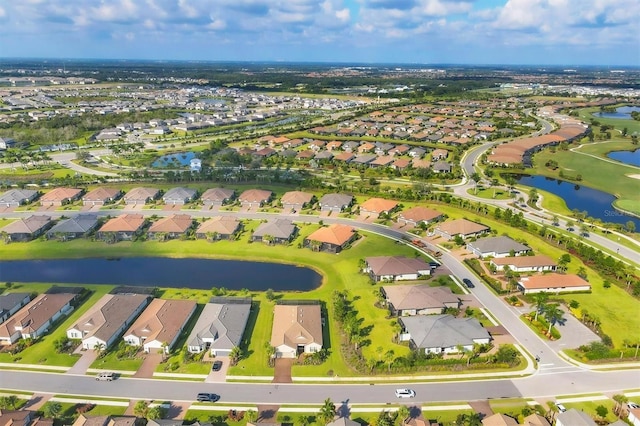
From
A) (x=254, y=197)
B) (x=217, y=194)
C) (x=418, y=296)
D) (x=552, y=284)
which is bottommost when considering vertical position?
(x=418, y=296)

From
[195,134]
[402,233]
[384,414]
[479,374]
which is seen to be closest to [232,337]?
[384,414]

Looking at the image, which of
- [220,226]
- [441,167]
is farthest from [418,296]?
[441,167]

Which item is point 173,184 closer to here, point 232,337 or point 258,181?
point 258,181

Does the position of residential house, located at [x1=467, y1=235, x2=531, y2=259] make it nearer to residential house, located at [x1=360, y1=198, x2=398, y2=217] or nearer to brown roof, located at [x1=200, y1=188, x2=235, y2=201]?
residential house, located at [x1=360, y1=198, x2=398, y2=217]

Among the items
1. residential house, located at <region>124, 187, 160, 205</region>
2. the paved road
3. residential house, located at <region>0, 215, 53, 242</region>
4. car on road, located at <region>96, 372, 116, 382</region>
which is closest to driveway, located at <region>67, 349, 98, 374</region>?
the paved road

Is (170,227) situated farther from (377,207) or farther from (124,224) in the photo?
(377,207)
